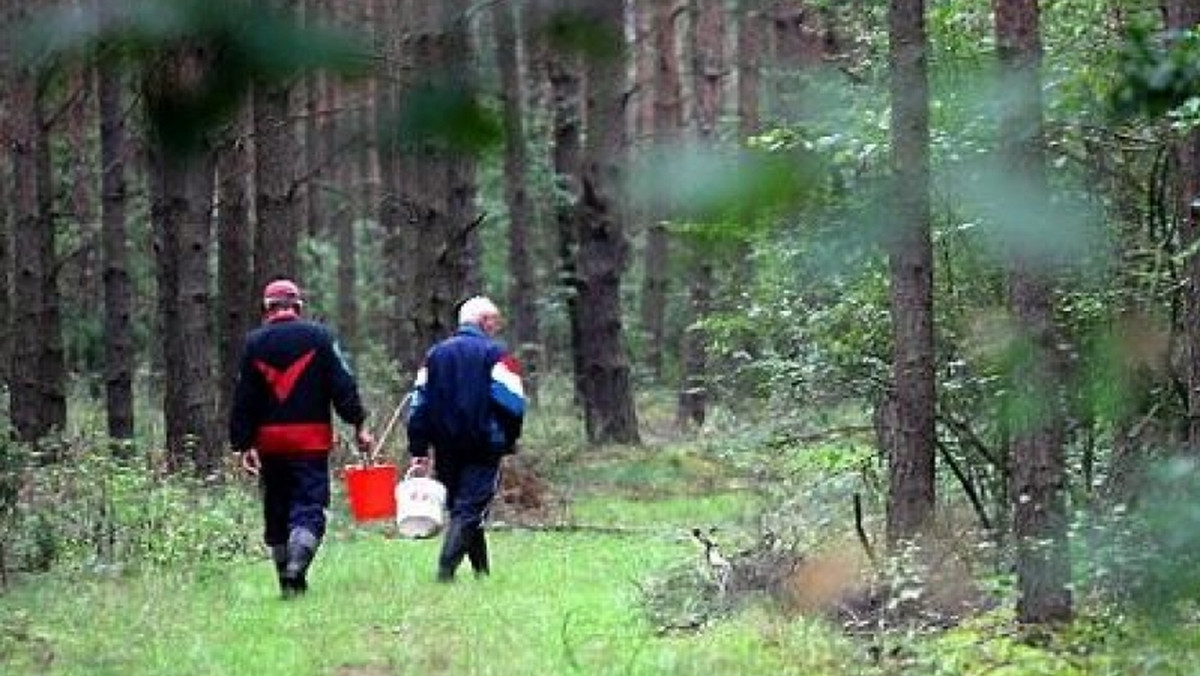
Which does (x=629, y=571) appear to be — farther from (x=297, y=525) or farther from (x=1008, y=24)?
(x=1008, y=24)

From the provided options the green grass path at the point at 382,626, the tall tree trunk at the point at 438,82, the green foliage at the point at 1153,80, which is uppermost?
the green foliage at the point at 1153,80

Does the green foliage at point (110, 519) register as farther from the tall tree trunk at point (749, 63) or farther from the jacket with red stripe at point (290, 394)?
the tall tree trunk at point (749, 63)

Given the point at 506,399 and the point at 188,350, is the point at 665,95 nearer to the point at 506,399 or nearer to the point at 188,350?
the point at 506,399

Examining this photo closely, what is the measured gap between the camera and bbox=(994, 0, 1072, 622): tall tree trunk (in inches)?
343

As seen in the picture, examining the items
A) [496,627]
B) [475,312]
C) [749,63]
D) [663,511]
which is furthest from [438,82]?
[663,511]

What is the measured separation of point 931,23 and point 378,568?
476 cm

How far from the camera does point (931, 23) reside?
1219cm

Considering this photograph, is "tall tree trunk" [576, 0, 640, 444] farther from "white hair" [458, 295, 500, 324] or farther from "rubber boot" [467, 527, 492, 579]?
"rubber boot" [467, 527, 492, 579]

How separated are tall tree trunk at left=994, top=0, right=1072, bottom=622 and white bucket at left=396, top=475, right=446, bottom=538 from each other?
13.4 ft

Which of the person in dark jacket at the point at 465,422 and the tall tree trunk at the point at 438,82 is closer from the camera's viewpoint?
the tall tree trunk at the point at 438,82

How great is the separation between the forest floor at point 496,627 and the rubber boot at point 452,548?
0.15 meters

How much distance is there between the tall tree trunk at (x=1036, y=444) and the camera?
872cm

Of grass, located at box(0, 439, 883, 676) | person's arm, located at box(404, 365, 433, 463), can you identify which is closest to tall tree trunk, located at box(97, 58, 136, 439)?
grass, located at box(0, 439, 883, 676)

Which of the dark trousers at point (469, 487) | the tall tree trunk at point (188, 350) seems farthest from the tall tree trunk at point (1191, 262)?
the tall tree trunk at point (188, 350)
